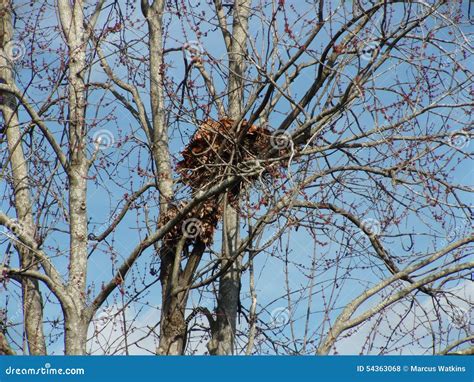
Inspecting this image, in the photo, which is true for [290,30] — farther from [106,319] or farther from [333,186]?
[106,319]

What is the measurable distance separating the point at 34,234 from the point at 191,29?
2.52 meters

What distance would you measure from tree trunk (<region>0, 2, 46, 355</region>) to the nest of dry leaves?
60.3 inches

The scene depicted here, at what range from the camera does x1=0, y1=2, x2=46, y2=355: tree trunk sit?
752cm

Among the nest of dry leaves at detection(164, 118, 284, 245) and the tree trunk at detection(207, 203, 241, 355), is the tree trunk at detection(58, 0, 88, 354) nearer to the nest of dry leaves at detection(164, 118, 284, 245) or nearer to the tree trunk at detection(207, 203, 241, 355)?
the nest of dry leaves at detection(164, 118, 284, 245)

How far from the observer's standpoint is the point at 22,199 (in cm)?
798

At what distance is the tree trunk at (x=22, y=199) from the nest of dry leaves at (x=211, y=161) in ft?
5.02

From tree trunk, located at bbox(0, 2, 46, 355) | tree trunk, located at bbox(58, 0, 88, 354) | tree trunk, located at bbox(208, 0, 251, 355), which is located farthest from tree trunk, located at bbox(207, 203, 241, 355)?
tree trunk, located at bbox(0, 2, 46, 355)

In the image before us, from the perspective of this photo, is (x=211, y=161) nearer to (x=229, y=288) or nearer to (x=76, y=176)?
(x=229, y=288)

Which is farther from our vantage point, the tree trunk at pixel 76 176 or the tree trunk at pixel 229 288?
the tree trunk at pixel 229 288

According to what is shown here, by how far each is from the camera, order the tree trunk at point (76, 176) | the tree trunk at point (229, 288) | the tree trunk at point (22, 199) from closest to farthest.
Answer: the tree trunk at point (76, 176) < the tree trunk at point (229, 288) < the tree trunk at point (22, 199)

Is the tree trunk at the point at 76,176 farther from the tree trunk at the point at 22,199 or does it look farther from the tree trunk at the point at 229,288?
the tree trunk at the point at 229,288

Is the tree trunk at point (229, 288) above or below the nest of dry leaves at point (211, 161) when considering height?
below

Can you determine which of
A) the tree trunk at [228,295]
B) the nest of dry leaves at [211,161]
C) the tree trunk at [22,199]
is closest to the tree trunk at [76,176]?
the tree trunk at [22,199]

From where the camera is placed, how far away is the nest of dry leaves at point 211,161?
6.77 meters
